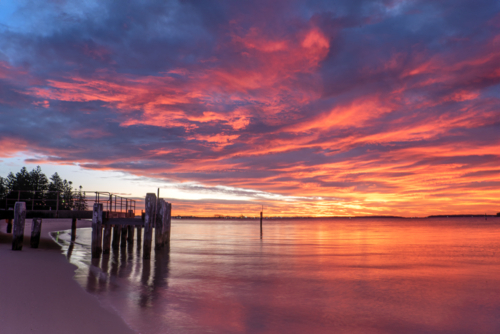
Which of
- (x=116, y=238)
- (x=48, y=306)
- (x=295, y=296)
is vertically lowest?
(x=295, y=296)

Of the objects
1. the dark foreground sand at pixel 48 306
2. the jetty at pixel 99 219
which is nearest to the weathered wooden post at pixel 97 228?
the jetty at pixel 99 219

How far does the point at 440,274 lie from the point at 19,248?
1017 inches

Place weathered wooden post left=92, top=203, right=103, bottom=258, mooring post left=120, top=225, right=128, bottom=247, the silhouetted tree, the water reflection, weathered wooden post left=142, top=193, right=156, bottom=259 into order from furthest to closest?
the silhouetted tree → mooring post left=120, top=225, right=128, bottom=247 → weathered wooden post left=142, top=193, right=156, bottom=259 → weathered wooden post left=92, top=203, right=103, bottom=258 → the water reflection

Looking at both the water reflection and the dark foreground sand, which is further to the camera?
the water reflection

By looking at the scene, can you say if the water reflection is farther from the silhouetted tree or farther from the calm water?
the silhouetted tree

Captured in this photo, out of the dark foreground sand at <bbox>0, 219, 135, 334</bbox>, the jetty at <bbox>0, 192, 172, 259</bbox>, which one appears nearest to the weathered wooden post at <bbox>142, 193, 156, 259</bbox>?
the jetty at <bbox>0, 192, 172, 259</bbox>

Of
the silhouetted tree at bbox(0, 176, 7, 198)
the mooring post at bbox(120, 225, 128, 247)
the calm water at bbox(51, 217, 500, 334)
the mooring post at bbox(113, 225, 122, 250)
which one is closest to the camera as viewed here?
the calm water at bbox(51, 217, 500, 334)

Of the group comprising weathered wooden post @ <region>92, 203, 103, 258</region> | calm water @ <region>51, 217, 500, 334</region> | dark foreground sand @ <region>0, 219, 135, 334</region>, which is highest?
weathered wooden post @ <region>92, 203, 103, 258</region>

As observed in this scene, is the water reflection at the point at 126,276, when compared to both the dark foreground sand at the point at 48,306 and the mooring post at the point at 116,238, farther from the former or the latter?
the mooring post at the point at 116,238

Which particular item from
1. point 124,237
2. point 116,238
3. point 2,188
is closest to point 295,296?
point 116,238

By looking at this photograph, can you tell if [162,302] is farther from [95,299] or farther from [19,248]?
[19,248]

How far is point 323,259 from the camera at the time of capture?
27500mm

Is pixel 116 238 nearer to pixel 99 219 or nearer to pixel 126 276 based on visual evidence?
pixel 99 219

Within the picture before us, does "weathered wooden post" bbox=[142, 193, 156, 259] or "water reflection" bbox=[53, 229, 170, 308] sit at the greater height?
"weathered wooden post" bbox=[142, 193, 156, 259]
